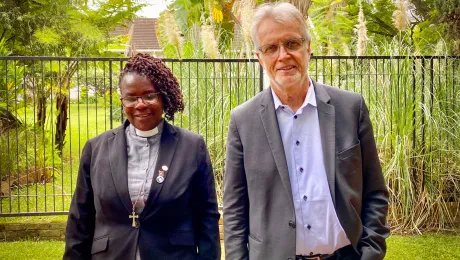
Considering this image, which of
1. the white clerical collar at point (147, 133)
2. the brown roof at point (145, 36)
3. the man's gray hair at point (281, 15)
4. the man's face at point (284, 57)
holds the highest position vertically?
the brown roof at point (145, 36)

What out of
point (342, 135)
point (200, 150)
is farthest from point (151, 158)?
point (342, 135)

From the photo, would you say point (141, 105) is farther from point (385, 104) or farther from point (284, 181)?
point (385, 104)

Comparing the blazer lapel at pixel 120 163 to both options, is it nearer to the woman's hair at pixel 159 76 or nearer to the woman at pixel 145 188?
the woman at pixel 145 188

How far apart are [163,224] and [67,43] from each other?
10120mm

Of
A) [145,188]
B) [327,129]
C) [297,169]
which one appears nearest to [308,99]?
[327,129]

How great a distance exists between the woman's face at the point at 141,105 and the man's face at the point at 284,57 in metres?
0.65

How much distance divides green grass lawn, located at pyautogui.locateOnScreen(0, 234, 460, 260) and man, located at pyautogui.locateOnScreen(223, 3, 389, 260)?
4.46 metres

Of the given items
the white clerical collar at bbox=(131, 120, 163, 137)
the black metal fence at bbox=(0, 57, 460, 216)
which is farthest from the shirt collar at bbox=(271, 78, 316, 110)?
the black metal fence at bbox=(0, 57, 460, 216)

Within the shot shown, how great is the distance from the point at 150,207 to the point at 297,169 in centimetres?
73

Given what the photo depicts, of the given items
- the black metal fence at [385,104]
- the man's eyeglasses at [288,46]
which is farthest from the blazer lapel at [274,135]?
the black metal fence at [385,104]

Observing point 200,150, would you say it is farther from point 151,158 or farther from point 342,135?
point 342,135

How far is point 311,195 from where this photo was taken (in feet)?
8.52

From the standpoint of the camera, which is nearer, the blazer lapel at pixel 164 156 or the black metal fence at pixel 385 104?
the blazer lapel at pixel 164 156

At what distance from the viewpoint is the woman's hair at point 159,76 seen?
304 centimetres
